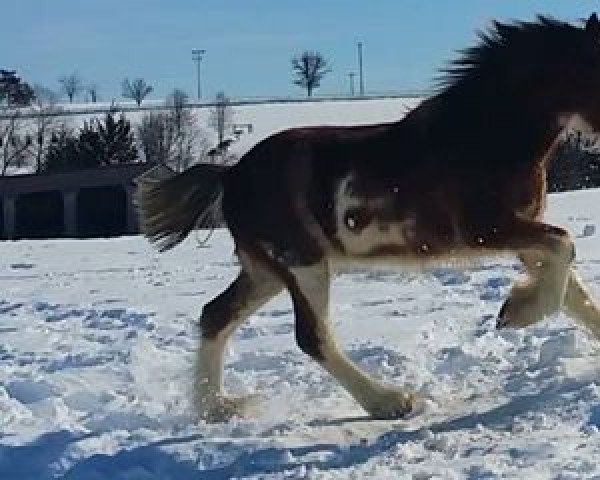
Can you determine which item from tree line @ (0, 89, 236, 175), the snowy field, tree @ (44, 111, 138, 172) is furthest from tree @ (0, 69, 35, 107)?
the snowy field

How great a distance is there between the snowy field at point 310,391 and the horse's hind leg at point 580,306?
0.18 meters

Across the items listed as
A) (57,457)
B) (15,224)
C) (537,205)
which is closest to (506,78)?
(537,205)

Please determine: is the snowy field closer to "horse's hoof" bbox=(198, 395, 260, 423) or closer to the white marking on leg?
"horse's hoof" bbox=(198, 395, 260, 423)

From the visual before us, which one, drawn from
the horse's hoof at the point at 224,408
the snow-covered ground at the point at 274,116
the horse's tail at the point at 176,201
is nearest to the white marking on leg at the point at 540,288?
the horse's hoof at the point at 224,408

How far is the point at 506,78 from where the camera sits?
240 inches

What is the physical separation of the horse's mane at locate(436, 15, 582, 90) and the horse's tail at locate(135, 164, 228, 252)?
124 cm

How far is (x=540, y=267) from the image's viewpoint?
5914 millimetres

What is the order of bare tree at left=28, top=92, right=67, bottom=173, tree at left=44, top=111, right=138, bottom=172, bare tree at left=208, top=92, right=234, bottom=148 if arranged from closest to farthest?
tree at left=44, top=111, right=138, bottom=172 < bare tree at left=28, top=92, right=67, bottom=173 < bare tree at left=208, top=92, right=234, bottom=148

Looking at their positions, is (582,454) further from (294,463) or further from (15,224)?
(15,224)

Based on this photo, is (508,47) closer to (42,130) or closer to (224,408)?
(224,408)

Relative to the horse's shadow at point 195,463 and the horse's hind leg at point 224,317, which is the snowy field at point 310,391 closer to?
the horse's shadow at point 195,463

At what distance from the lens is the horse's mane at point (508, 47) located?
6.08 meters

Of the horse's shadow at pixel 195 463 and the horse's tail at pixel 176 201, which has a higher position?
the horse's tail at pixel 176 201

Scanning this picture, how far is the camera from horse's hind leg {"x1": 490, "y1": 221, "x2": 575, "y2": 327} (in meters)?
5.82
